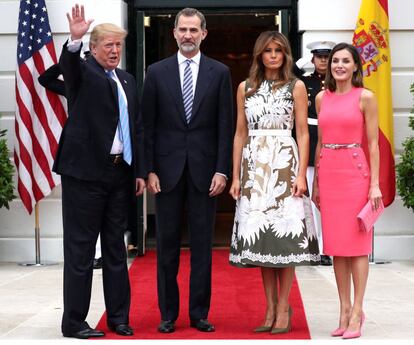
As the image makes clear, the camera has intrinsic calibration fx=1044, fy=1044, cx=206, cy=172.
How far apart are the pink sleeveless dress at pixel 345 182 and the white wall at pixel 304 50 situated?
14.7 ft

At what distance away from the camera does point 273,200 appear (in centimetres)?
668

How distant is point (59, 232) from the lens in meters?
11.0

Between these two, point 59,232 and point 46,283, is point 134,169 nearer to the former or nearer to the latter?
point 46,283

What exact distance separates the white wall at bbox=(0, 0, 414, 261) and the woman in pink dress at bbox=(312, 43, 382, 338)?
4.36 metres

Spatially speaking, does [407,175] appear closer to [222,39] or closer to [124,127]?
[124,127]

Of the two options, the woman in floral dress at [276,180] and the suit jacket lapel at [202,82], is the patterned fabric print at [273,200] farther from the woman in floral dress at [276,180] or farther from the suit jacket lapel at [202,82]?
the suit jacket lapel at [202,82]

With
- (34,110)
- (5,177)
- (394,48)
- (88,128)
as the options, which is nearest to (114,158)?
(88,128)

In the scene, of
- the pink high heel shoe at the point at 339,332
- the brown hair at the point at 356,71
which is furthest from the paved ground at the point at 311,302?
the brown hair at the point at 356,71

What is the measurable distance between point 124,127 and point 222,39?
10.7 meters

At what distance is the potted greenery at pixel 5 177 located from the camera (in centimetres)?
1033

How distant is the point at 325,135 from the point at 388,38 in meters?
4.15

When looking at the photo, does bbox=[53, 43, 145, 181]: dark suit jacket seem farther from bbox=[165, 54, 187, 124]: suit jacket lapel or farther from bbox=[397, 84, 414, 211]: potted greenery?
bbox=[397, 84, 414, 211]: potted greenery
